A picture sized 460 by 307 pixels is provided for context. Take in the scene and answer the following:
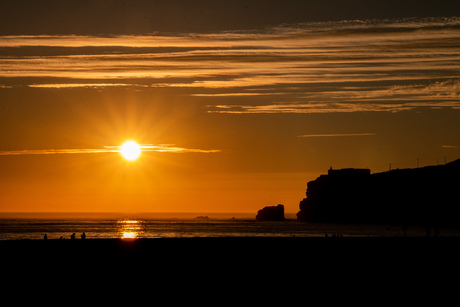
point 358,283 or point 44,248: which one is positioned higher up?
point 44,248

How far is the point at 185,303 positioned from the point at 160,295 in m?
2.11

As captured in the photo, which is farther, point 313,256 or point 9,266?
point 313,256

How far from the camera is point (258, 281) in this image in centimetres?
3244

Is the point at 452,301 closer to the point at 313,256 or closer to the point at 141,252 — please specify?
the point at 313,256

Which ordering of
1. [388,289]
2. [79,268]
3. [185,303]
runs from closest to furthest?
[185,303], [388,289], [79,268]

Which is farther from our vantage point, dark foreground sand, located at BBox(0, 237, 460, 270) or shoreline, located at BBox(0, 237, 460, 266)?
shoreline, located at BBox(0, 237, 460, 266)

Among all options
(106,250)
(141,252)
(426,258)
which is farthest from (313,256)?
(106,250)

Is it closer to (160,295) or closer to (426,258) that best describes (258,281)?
(160,295)

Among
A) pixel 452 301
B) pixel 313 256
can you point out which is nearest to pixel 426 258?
pixel 313 256

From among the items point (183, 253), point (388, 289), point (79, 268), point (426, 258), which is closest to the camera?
point (388, 289)

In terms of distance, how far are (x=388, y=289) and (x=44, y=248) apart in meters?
30.9

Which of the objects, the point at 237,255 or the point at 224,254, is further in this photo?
the point at 224,254

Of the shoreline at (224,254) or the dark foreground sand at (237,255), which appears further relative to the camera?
the shoreline at (224,254)

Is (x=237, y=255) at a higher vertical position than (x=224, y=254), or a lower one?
lower
